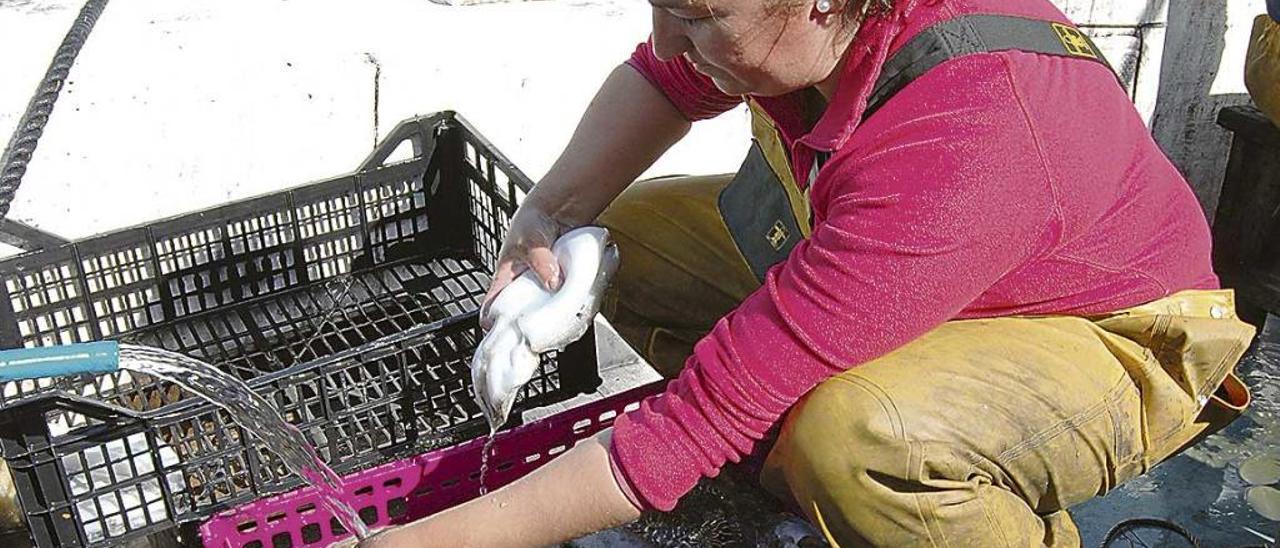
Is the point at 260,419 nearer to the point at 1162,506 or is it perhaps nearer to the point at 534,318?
the point at 534,318

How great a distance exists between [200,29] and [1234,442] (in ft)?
7.36

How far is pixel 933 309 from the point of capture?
4.73 ft

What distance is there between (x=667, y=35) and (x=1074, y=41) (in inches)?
21.3

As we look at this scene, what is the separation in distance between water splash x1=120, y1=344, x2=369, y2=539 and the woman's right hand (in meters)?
0.34

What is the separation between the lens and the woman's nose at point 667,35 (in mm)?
1415

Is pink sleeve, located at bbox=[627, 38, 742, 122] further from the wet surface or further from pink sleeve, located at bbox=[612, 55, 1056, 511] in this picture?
the wet surface

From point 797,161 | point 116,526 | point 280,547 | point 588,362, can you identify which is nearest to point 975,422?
point 797,161

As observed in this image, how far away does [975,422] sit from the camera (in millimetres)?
1540

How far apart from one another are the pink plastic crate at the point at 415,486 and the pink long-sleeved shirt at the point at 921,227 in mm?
356

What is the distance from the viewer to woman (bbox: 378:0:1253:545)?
4.55 ft

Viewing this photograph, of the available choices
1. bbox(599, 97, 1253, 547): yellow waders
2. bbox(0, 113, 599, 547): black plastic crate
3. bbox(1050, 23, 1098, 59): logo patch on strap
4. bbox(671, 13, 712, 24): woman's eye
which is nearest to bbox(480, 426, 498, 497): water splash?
bbox(0, 113, 599, 547): black plastic crate

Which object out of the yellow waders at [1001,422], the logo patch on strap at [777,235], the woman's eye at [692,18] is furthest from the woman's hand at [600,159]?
the woman's eye at [692,18]

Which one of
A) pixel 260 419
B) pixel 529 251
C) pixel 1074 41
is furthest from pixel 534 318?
pixel 1074 41

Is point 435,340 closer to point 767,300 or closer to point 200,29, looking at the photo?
point 767,300
